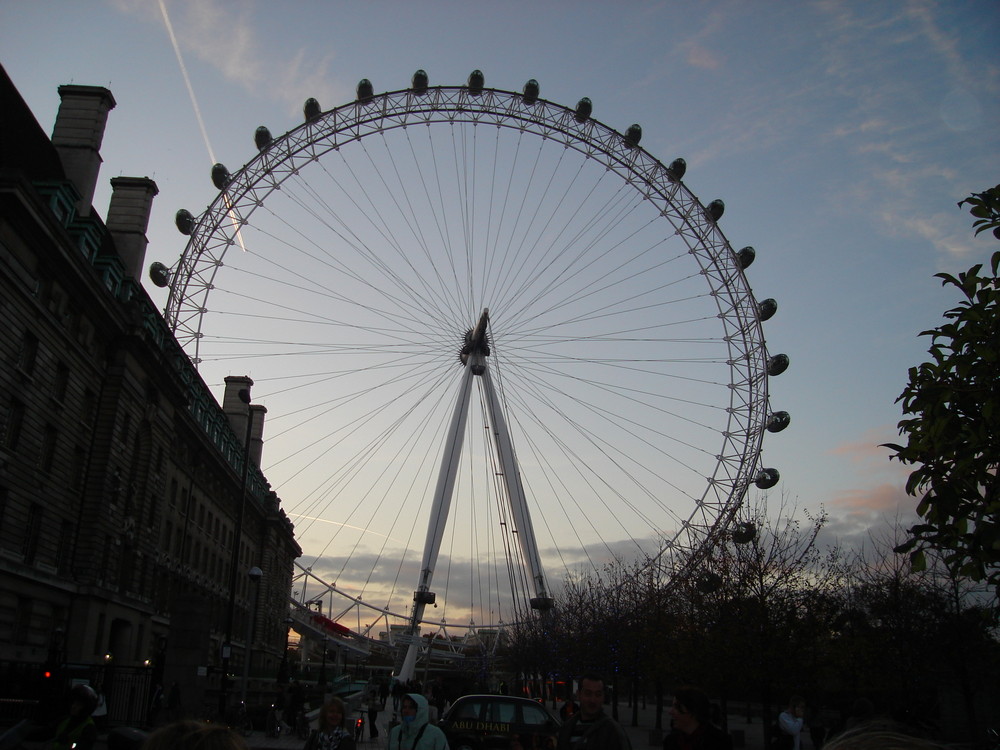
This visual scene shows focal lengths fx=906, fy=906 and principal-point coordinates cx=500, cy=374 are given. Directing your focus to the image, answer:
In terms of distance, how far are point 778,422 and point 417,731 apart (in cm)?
4077

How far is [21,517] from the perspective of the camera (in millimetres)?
30797

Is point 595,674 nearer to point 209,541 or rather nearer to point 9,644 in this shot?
point 9,644

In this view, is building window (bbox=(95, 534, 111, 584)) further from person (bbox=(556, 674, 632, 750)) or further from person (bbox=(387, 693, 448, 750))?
person (bbox=(556, 674, 632, 750))

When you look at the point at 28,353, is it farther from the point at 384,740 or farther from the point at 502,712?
the point at 502,712

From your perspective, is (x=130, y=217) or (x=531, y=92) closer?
(x=130, y=217)

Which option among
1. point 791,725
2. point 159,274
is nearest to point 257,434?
point 159,274

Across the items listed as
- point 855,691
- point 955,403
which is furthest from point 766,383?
point 955,403

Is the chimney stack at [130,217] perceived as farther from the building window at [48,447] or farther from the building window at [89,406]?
the building window at [48,447]

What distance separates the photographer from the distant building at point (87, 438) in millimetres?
28953

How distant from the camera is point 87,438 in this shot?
37312 mm

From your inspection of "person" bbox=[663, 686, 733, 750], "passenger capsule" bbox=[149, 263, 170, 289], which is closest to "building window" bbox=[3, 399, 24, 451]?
"passenger capsule" bbox=[149, 263, 170, 289]

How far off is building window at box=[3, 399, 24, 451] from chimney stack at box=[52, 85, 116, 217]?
10.8 metres

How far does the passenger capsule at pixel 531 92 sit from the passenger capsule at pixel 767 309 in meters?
16.4

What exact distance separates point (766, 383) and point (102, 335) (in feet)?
109
